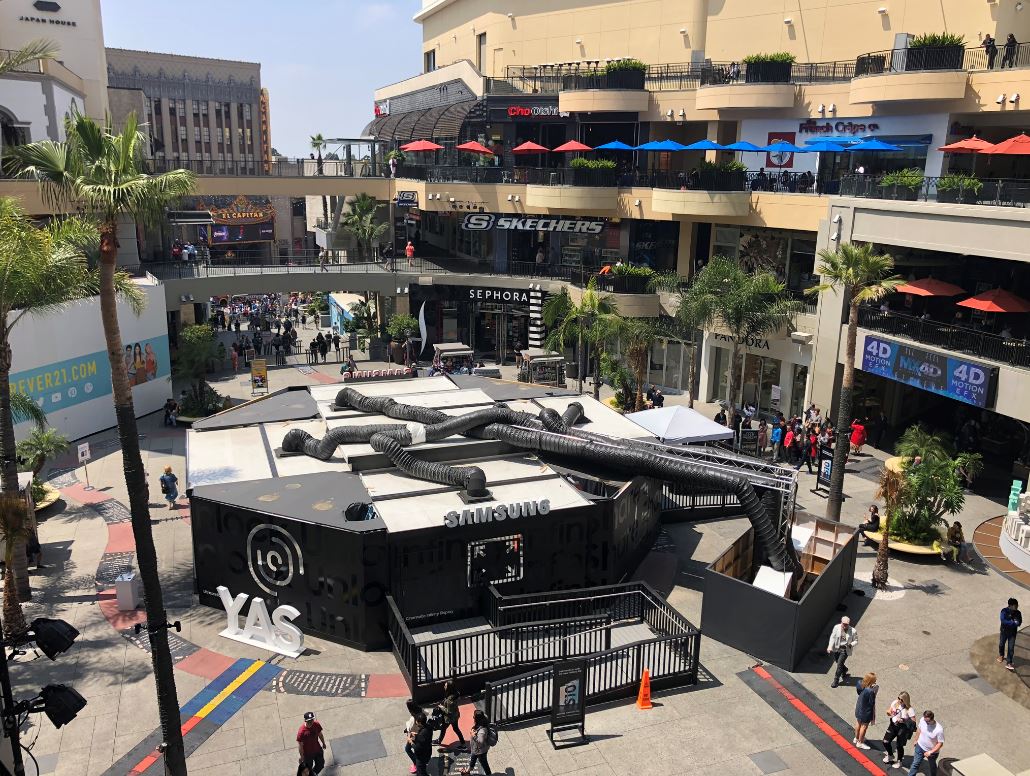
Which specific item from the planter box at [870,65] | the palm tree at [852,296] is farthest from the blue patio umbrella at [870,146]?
the palm tree at [852,296]

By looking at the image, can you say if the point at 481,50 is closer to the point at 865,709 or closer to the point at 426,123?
the point at 426,123

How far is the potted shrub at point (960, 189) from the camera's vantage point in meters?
26.8

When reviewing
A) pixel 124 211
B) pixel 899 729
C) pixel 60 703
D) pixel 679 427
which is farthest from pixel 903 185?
pixel 60 703

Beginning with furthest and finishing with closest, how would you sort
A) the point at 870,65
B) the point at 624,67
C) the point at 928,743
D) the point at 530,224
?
the point at 530,224, the point at 624,67, the point at 870,65, the point at 928,743

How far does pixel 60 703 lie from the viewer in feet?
33.7

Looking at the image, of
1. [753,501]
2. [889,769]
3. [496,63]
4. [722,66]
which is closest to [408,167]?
[496,63]

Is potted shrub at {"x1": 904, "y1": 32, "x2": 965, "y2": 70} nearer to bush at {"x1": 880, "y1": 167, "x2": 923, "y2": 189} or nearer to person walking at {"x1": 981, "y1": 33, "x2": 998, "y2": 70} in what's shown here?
person walking at {"x1": 981, "y1": 33, "x2": 998, "y2": 70}

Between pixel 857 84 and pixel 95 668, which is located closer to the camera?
pixel 95 668

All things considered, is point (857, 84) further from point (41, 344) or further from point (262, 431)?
point (41, 344)

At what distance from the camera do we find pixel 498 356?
47.2m

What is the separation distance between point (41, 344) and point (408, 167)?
978 inches

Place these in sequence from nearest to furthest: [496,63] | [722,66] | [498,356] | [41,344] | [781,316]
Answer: [41,344] < [781,316] < [722,66] < [498,356] < [496,63]

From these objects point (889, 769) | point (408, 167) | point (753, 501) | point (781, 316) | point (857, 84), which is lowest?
point (889, 769)

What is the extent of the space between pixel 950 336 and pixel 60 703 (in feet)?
90.0
